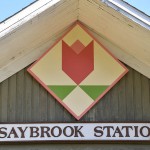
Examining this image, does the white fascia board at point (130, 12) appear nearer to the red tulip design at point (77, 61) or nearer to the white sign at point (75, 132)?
the red tulip design at point (77, 61)

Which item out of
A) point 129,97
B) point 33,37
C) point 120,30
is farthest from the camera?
point 129,97

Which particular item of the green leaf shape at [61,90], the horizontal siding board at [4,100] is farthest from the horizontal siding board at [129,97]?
the horizontal siding board at [4,100]

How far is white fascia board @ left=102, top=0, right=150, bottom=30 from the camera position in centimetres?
766

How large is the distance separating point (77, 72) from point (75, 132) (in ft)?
2.99

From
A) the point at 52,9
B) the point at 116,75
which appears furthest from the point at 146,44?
the point at 52,9

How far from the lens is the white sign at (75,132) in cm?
839

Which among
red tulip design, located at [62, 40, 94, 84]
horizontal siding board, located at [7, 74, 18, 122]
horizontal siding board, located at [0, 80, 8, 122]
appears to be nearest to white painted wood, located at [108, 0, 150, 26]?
red tulip design, located at [62, 40, 94, 84]

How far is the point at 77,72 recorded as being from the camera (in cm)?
862

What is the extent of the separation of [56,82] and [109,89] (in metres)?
0.81

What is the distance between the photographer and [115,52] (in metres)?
8.80

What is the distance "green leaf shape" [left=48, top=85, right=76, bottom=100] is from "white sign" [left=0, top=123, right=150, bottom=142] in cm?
44

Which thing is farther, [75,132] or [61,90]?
[61,90]

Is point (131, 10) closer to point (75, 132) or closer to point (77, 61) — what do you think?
point (77, 61)

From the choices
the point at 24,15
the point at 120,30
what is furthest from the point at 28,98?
the point at 120,30
